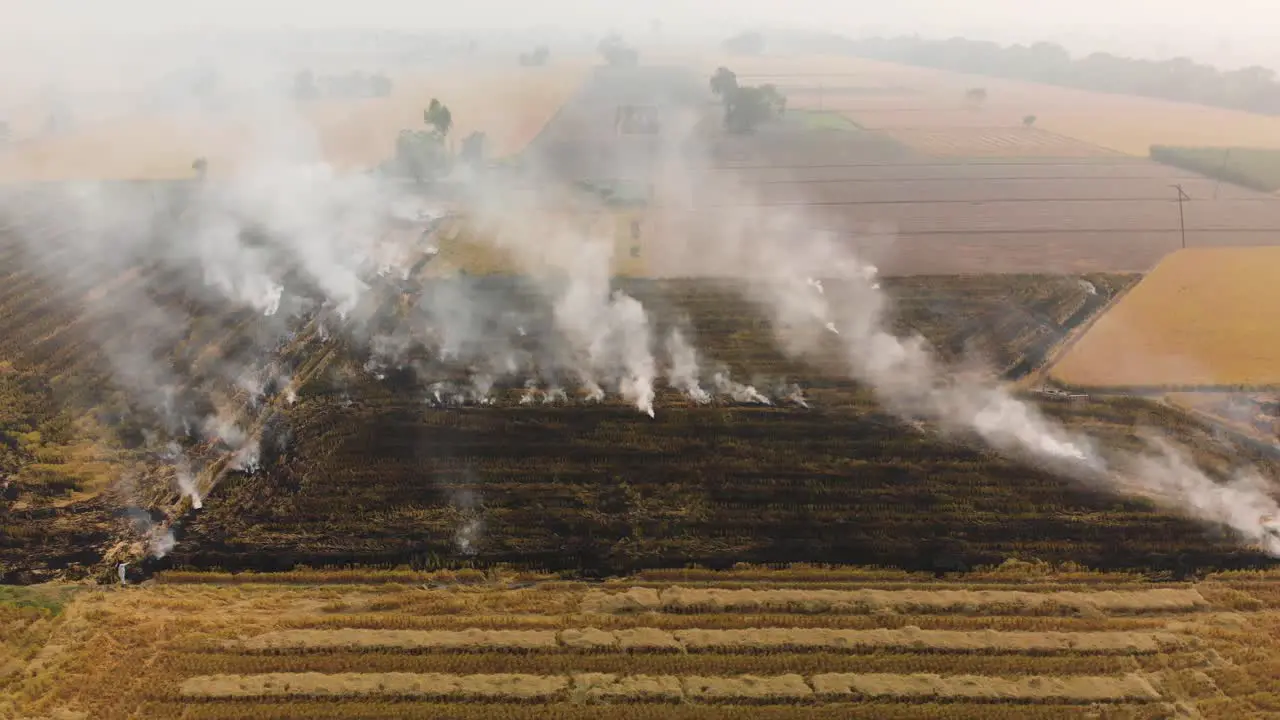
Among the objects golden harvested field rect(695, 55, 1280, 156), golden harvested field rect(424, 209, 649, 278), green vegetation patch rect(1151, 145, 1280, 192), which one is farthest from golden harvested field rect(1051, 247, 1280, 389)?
golden harvested field rect(695, 55, 1280, 156)

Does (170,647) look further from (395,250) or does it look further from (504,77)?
(504,77)

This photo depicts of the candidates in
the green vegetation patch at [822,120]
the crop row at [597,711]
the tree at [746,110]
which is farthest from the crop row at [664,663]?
the green vegetation patch at [822,120]

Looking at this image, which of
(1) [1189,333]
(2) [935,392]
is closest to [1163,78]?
(1) [1189,333]

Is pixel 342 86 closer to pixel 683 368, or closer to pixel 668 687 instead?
pixel 683 368

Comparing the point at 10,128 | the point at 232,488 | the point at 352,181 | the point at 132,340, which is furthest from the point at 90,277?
the point at 10,128

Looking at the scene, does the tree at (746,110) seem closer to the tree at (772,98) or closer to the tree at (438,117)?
the tree at (772,98)

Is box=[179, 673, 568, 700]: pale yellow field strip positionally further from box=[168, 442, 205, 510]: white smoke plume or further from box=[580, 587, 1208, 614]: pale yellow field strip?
box=[168, 442, 205, 510]: white smoke plume
